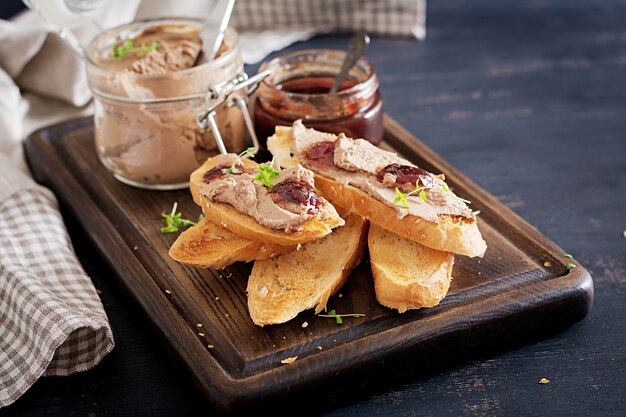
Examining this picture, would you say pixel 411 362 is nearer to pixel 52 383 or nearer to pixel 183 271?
pixel 183 271

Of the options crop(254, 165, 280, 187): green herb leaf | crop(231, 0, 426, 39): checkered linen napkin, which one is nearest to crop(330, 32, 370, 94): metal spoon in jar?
crop(254, 165, 280, 187): green herb leaf

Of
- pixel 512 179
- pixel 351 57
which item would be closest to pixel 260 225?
pixel 351 57

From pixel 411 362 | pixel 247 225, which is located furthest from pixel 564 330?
pixel 247 225

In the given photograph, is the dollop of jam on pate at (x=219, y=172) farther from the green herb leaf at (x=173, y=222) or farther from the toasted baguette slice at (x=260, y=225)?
the green herb leaf at (x=173, y=222)

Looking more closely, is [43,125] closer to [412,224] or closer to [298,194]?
[298,194]

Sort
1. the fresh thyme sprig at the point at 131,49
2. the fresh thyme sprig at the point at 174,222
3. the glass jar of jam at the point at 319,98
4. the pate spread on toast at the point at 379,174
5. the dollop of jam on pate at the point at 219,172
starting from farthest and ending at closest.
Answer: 1. the fresh thyme sprig at the point at 131,49
2. the glass jar of jam at the point at 319,98
3. the fresh thyme sprig at the point at 174,222
4. the dollop of jam on pate at the point at 219,172
5. the pate spread on toast at the point at 379,174

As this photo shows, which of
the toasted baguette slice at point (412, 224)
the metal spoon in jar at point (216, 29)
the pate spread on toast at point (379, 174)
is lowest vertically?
the toasted baguette slice at point (412, 224)

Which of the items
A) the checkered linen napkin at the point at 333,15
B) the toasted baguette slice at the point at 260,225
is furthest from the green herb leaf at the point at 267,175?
the checkered linen napkin at the point at 333,15
